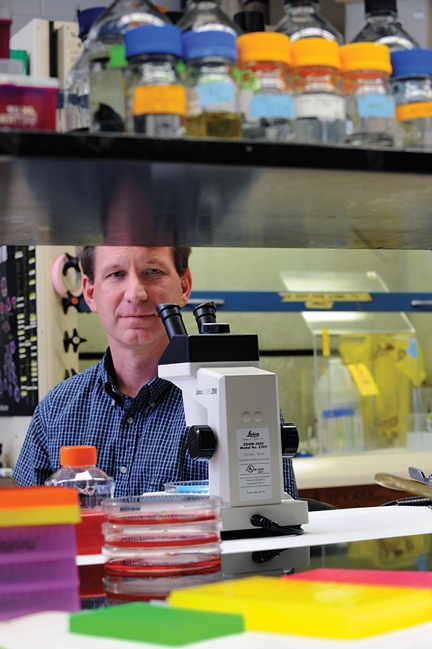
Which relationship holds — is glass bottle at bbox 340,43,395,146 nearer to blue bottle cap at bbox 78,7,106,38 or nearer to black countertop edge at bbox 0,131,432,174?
black countertop edge at bbox 0,131,432,174

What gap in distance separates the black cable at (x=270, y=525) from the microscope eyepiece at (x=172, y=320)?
35 centimetres

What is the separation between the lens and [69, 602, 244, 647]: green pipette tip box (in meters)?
0.74

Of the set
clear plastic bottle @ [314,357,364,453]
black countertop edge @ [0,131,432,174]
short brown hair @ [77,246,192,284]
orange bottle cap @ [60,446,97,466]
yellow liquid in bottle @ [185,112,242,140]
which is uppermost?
yellow liquid in bottle @ [185,112,242,140]

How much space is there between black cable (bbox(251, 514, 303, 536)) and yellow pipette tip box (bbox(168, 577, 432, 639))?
44 cm

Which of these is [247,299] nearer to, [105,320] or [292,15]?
[105,320]

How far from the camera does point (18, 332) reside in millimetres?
3631

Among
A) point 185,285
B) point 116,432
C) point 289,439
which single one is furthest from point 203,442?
point 185,285

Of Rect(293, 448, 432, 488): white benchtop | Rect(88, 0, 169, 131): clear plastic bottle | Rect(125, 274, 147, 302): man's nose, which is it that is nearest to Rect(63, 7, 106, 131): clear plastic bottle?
Rect(88, 0, 169, 131): clear plastic bottle

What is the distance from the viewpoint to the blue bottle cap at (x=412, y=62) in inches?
42.5

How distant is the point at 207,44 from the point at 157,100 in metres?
0.10

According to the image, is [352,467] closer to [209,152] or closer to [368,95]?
[368,95]

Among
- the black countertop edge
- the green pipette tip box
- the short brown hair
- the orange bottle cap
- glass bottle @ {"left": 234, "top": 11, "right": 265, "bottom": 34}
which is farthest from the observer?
the short brown hair

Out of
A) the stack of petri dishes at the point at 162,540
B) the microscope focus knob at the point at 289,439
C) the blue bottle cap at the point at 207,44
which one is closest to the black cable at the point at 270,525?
the microscope focus knob at the point at 289,439

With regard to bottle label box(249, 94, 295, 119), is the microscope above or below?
below
